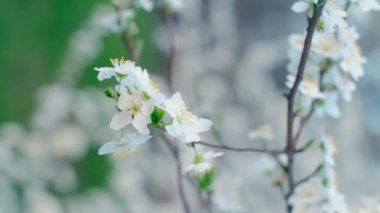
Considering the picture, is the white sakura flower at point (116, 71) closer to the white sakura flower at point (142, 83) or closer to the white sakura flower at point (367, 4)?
the white sakura flower at point (142, 83)

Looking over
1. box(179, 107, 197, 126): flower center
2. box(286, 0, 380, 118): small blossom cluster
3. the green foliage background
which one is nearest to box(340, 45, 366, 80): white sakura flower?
box(286, 0, 380, 118): small blossom cluster

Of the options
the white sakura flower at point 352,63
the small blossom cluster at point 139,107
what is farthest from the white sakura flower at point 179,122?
the white sakura flower at point 352,63

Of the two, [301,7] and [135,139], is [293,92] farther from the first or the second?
[135,139]

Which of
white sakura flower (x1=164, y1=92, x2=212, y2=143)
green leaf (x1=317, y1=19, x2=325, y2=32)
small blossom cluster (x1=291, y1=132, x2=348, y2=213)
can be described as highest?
green leaf (x1=317, y1=19, x2=325, y2=32)

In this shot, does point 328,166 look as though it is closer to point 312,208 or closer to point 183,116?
point 312,208

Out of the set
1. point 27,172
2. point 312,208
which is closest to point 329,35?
point 312,208

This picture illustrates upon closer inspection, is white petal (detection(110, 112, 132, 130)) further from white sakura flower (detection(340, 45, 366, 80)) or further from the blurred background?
the blurred background

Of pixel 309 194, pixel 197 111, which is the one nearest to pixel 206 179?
pixel 309 194
